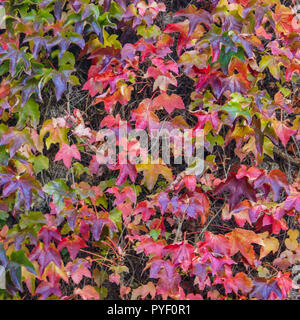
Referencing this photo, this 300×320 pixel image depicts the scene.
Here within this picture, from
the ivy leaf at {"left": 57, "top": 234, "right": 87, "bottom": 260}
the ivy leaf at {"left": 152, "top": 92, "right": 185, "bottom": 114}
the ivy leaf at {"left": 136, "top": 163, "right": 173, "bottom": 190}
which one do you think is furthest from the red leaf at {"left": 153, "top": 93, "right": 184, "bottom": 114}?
the ivy leaf at {"left": 57, "top": 234, "right": 87, "bottom": 260}

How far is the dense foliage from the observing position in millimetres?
1680

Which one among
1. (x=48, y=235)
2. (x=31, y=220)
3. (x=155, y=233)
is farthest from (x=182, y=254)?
(x=31, y=220)

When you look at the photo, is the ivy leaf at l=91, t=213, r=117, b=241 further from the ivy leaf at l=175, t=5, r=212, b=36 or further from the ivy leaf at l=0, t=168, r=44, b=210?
the ivy leaf at l=175, t=5, r=212, b=36

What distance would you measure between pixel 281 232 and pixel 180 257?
26.0 inches

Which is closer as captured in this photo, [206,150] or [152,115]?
[152,115]

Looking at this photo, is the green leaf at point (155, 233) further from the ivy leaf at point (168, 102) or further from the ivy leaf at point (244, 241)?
the ivy leaf at point (168, 102)

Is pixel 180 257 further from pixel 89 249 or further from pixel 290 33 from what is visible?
pixel 290 33

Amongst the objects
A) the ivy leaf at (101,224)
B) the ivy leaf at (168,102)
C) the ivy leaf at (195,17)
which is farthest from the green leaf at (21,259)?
the ivy leaf at (195,17)

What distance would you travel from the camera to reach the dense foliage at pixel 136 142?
1.68 metres

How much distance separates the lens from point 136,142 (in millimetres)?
1666

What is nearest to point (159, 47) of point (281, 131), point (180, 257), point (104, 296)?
point (281, 131)

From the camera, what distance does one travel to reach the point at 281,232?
1.96 meters

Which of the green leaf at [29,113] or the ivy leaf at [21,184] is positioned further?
the green leaf at [29,113]

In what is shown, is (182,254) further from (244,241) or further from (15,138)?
(15,138)
